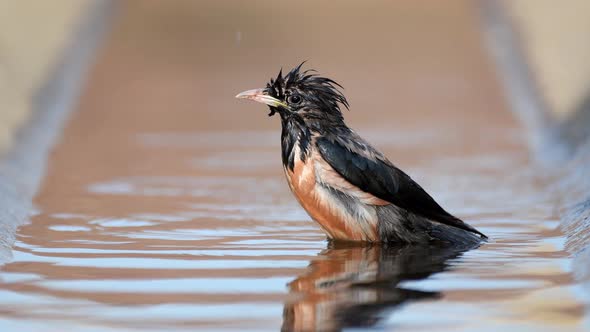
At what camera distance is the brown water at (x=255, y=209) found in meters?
6.23

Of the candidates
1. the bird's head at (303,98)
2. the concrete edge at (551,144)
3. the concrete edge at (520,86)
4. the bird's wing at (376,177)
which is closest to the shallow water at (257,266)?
the concrete edge at (551,144)

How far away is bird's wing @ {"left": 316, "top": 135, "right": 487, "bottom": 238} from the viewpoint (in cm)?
810

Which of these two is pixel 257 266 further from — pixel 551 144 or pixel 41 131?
pixel 41 131

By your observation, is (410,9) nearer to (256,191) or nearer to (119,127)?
(119,127)

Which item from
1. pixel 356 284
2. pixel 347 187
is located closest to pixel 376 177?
pixel 347 187

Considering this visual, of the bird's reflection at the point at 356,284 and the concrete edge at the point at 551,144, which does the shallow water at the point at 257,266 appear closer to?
the bird's reflection at the point at 356,284

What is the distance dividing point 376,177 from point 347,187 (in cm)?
18

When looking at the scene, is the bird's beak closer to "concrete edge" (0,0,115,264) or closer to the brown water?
the brown water

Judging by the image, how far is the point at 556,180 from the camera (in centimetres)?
1084

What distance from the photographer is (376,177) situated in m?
8.15

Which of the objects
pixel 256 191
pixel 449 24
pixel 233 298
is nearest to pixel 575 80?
pixel 256 191

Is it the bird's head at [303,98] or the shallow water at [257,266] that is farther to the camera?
the bird's head at [303,98]

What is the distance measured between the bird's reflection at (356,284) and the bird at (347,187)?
14 cm

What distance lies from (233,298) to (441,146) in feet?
22.2
